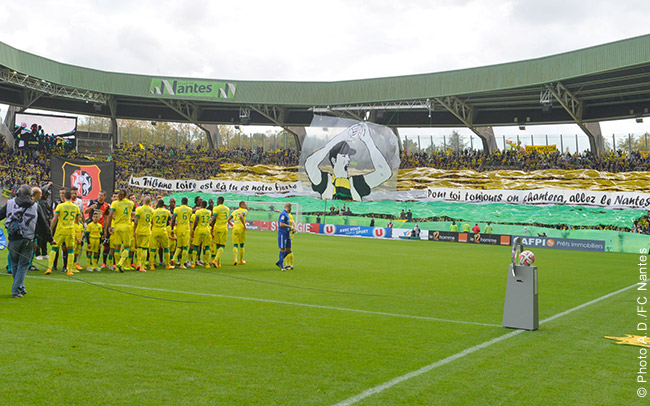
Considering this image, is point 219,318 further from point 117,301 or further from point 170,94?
point 170,94

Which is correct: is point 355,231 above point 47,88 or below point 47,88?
below

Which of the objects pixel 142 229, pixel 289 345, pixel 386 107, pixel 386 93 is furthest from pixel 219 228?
A: pixel 386 107

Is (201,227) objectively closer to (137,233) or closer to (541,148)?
(137,233)

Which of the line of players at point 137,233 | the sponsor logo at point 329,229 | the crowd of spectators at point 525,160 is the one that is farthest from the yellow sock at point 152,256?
the crowd of spectators at point 525,160

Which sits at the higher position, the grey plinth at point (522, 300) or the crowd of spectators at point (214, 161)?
the crowd of spectators at point (214, 161)

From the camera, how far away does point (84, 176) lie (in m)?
20.9

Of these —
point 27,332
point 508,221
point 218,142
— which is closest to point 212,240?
point 27,332

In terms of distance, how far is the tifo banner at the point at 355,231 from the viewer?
38219mm

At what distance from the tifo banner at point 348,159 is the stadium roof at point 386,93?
457 inches

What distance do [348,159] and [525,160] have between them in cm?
1897

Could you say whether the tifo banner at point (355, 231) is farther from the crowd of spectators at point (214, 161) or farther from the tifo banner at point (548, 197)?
the tifo banner at point (548, 197)

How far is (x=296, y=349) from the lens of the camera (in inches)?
255

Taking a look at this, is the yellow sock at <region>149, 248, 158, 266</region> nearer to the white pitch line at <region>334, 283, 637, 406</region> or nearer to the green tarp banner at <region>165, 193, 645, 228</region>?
the white pitch line at <region>334, 283, 637, 406</region>

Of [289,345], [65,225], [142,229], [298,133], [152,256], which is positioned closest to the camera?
[289,345]
